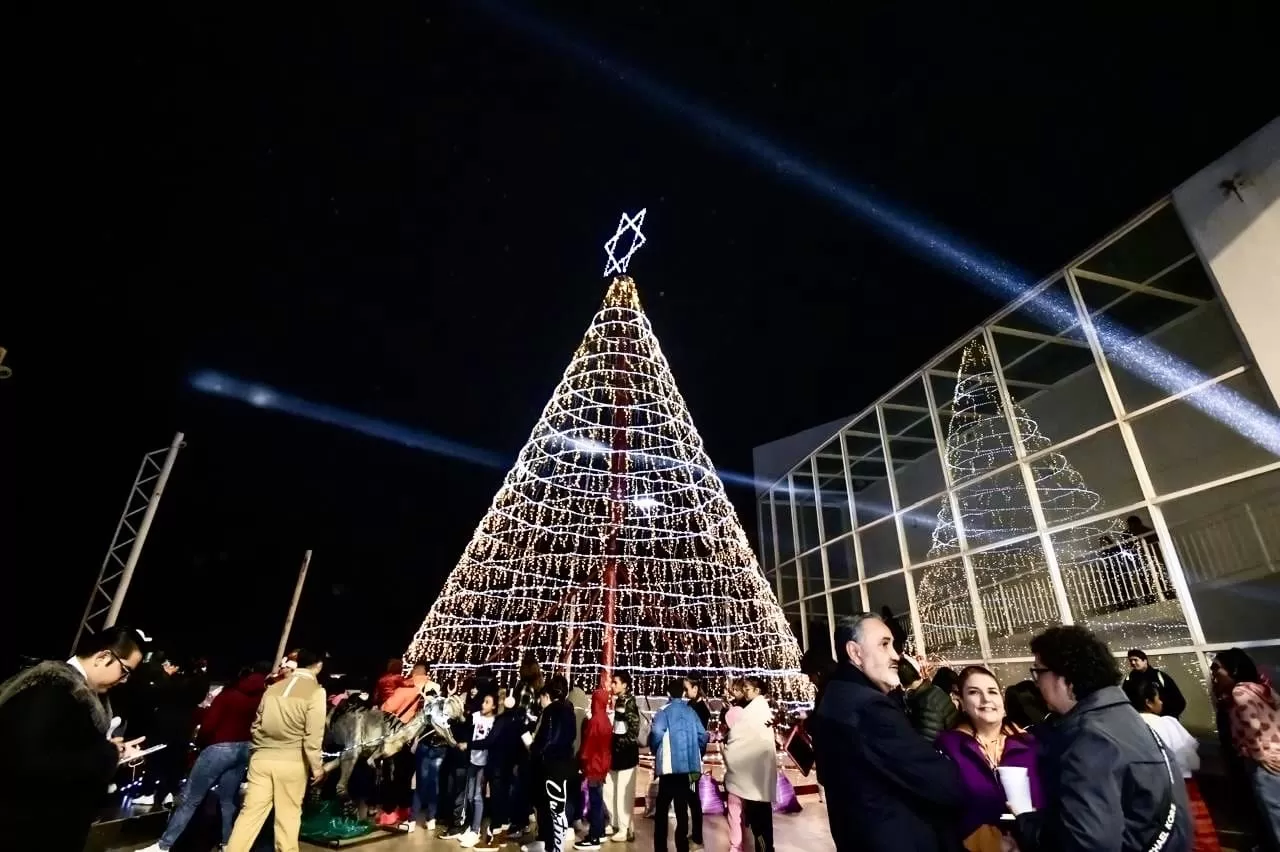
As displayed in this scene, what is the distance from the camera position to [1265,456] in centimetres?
658

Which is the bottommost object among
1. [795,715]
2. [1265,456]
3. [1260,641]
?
[795,715]

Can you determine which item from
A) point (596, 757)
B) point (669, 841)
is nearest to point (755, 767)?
point (596, 757)

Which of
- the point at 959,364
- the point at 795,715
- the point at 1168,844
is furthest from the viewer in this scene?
the point at 959,364

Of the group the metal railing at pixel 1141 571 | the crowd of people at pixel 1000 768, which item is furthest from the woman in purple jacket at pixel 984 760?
the metal railing at pixel 1141 571

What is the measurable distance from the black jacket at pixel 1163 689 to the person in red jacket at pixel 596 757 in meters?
4.51

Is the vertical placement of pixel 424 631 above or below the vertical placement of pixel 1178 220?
below

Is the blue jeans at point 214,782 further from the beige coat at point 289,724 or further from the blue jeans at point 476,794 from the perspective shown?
the blue jeans at point 476,794

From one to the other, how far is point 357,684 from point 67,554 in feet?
21.8

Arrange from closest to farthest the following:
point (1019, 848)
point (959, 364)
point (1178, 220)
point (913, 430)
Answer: point (1019, 848) → point (1178, 220) → point (959, 364) → point (913, 430)

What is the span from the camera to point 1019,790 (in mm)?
2016

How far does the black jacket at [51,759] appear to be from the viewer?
7.27 ft

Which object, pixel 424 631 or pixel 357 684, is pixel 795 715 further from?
pixel 357 684

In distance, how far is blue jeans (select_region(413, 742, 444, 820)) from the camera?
6.26 metres

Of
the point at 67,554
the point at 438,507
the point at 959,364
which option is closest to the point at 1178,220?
the point at 959,364
